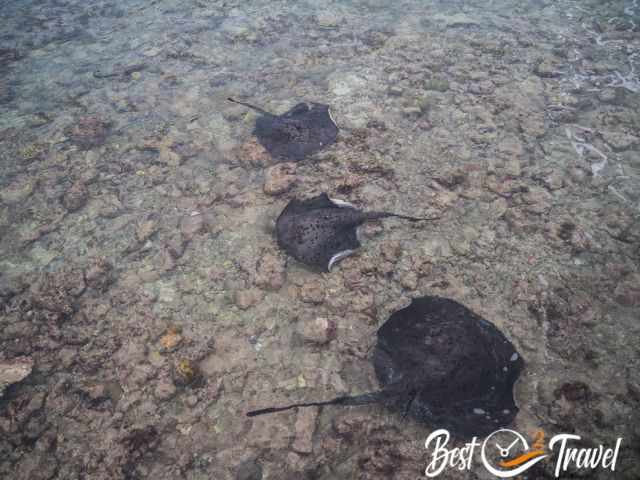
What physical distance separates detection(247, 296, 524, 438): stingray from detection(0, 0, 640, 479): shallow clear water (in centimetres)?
43

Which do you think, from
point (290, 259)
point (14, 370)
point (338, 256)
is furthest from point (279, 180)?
A: point (14, 370)

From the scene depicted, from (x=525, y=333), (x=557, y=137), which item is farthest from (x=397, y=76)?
(x=525, y=333)

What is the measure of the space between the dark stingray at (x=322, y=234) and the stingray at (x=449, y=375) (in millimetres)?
1426

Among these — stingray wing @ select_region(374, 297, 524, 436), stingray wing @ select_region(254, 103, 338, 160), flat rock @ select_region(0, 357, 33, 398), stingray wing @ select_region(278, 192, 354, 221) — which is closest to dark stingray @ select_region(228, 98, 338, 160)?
stingray wing @ select_region(254, 103, 338, 160)

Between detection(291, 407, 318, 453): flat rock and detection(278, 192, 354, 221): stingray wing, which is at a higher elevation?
detection(278, 192, 354, 221): stingray wing

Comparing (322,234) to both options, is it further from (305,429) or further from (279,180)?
(305,429)

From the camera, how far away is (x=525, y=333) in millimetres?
4520

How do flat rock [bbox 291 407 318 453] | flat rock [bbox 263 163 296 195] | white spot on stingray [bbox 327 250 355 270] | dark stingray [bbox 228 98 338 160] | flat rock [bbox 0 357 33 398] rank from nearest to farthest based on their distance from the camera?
1. flat rock [bbox 291 407 318 453]
2. flat rock [bbox 0 357 33 398]
3. white spot on stingray [bbox 327 250 355 270]
4. flat rock [bbox 263 163 296 195]
5. dark stingray [bbox 228 98 338 160]

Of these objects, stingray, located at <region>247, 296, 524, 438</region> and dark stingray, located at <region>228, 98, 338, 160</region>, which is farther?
dark stingray, located at <region>228, 98, 338, 160</region>

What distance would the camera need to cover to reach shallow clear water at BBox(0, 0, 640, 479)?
4082 millimetres

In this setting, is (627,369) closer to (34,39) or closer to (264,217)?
(264,217)

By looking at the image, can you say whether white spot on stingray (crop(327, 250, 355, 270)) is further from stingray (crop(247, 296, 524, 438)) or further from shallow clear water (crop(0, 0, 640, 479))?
stingray (crop(247, 296, 524, 438))

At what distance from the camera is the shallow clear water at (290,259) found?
4082mm

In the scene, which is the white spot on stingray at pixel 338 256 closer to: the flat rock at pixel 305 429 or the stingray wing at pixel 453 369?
the stingray wing at pixel 453 369
